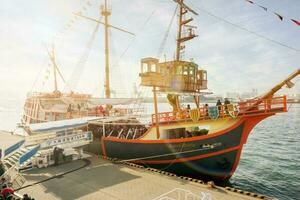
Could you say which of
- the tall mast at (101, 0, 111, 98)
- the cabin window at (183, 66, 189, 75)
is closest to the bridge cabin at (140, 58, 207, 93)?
the cabin window at (183, 66, 189, 75)

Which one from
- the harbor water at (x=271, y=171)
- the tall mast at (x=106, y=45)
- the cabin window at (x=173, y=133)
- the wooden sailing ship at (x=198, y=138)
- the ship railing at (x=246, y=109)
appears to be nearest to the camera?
the ship railing at (x=246, y=109)

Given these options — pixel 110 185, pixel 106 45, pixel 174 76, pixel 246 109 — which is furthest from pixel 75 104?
pixel 246 109

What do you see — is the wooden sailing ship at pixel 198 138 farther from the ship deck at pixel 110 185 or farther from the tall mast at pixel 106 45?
the tall mast at pixel 106 45

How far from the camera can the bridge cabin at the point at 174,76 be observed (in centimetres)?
1650

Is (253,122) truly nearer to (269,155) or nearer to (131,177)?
(131,177)

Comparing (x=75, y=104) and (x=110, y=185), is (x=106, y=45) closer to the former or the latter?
(x=75, y=104)

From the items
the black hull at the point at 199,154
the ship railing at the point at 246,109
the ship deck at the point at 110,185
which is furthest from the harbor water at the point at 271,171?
the ship deck at the point at 110,185

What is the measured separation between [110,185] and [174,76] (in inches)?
414

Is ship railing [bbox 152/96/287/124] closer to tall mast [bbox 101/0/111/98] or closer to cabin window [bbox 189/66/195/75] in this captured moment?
cabin window [bbox 189/66/195/75]

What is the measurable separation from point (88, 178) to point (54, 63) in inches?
1266

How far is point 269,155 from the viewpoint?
1006 inches

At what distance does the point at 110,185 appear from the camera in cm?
1162

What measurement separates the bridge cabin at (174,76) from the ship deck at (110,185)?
6.53 metres

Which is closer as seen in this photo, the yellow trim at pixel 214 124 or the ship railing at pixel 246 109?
the ship railing at pixel 246 109
